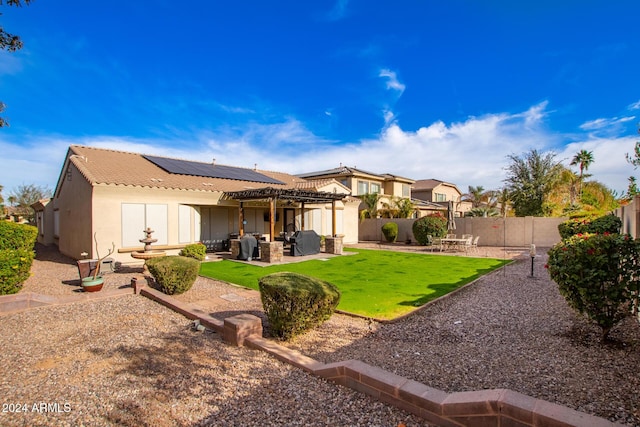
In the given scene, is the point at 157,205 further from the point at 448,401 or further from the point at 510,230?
the point at 510,230

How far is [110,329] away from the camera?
229 inches

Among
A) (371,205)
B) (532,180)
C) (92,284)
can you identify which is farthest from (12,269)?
(532,180)

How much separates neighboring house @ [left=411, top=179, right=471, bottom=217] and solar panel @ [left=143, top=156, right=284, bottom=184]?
26323 millimetres

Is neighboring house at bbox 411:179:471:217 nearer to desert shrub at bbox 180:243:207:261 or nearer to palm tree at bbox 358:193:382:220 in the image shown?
palm tree at bbox 358:193:382:220

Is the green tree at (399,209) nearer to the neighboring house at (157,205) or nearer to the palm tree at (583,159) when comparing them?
the neighboring house at (157,205)

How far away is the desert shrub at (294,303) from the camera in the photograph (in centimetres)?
503

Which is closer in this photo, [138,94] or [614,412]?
[614,412]

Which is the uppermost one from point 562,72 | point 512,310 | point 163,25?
point 163,25

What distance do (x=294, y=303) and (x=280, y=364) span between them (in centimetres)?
93

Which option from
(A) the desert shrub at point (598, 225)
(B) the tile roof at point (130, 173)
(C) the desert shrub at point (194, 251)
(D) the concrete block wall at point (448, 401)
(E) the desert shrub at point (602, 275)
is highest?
(B) the tile roof at point (130, 173)

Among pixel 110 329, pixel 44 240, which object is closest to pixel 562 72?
pixel 110 329

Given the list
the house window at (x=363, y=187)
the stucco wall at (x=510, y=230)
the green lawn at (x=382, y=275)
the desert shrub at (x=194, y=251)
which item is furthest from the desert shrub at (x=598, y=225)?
the house window at (x=363, y=187)

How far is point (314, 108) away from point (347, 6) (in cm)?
1057

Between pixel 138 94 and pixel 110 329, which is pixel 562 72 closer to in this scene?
pixel 110 329
